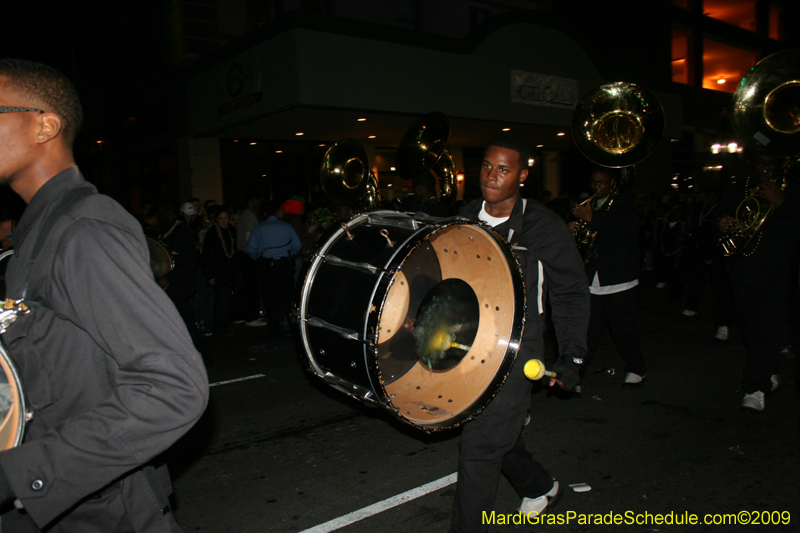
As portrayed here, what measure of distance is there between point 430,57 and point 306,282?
468 inches

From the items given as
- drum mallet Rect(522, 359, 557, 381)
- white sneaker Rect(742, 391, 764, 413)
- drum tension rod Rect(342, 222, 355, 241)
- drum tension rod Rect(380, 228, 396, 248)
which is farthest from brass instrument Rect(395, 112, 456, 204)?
drum mallet Rect(522, 359, 557, 381)

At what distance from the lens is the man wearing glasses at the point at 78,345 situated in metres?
1.14

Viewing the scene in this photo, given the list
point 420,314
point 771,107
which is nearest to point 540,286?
point 420,314

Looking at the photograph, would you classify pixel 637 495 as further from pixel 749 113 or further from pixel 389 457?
pixel 749 113

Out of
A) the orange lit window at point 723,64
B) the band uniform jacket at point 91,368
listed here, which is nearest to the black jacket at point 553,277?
the band uniform jacket at point 91,368

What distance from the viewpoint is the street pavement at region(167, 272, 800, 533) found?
130 inches

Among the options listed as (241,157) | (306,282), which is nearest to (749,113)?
(306,282)

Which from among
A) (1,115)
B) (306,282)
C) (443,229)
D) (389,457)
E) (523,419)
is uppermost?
(1,115)

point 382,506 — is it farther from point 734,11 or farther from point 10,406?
point 734,11

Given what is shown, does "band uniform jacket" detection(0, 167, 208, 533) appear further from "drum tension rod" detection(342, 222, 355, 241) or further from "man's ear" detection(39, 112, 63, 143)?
"drum tension rod" detection(342, 222, 355, 241)

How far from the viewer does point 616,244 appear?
5.23 m

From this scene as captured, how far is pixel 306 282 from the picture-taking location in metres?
2.72

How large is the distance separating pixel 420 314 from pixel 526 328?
0.65 meters

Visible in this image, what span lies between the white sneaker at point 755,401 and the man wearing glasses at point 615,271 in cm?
94
